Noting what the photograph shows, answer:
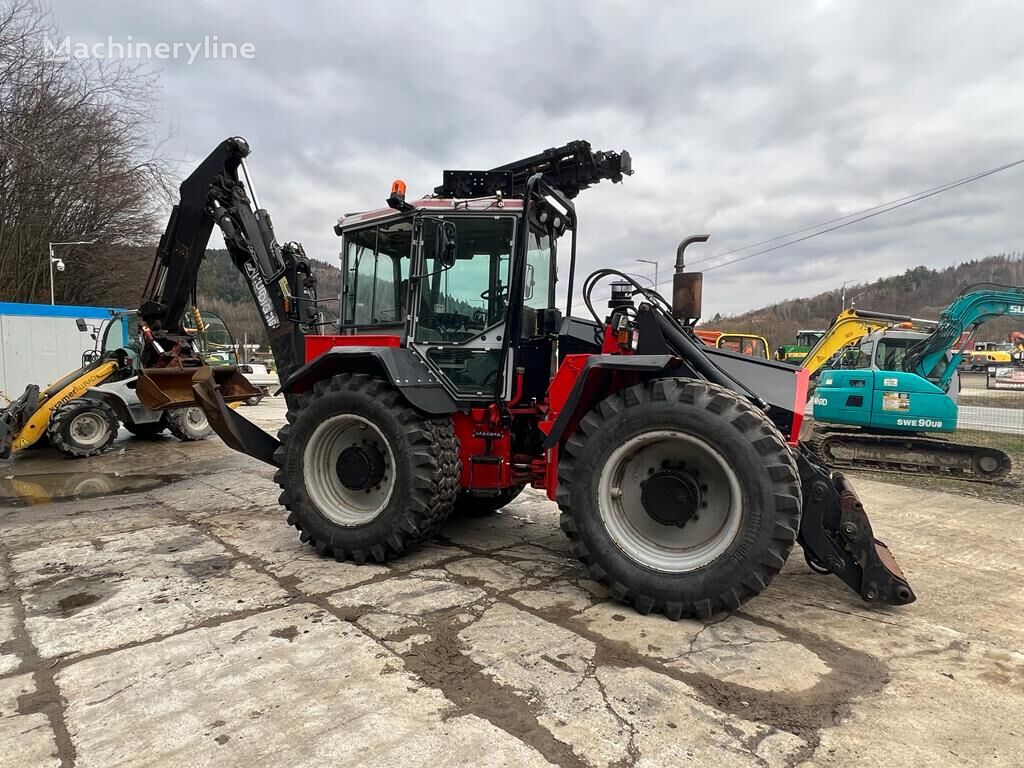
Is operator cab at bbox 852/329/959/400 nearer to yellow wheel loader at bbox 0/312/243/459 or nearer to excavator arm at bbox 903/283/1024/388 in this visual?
excavator arm at bbox 903/283/1024/388

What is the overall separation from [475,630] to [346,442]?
75.8 inches

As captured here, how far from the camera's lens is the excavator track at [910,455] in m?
8.04

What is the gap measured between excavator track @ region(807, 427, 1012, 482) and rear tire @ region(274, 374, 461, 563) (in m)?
5.97

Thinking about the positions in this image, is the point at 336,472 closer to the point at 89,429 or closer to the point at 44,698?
the point at 44,698

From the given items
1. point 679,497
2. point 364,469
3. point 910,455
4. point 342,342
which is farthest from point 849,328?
point 364,469

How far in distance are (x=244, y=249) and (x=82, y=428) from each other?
550 centimetres

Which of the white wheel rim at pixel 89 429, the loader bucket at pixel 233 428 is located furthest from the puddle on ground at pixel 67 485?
the loader bucket at pixel 233 428

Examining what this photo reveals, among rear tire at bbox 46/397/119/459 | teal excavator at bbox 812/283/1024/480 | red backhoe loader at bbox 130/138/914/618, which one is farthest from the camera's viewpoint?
rear tire at bbox 46/397/119/459

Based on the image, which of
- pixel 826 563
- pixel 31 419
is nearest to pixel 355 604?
pixel 826 563

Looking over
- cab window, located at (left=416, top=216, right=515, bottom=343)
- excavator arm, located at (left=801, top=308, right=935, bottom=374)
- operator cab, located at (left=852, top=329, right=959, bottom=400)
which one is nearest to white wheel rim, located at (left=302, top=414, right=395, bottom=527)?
cab window, located at (left=416, top=216, right=515, bottom=343)

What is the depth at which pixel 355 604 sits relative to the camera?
11.2ft

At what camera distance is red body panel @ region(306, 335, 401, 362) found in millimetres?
4516

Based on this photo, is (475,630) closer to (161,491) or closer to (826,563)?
(826,563)

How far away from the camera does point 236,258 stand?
5.66 m
